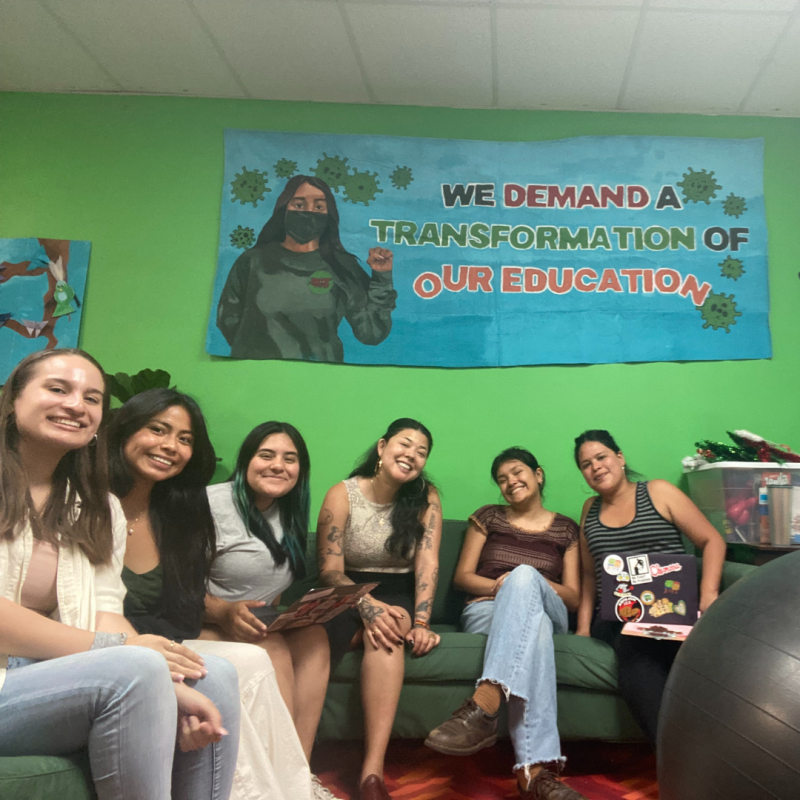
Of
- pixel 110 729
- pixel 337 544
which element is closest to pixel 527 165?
pixel 337 544

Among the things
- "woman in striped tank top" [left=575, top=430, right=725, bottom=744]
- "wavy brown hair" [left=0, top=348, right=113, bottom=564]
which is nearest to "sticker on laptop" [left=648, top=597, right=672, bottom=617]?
"woman in striped tank top" [left=575, top=430, right=725, bottom=744]

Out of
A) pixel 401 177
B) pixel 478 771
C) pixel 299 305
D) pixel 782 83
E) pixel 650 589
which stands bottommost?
pixel 478 771

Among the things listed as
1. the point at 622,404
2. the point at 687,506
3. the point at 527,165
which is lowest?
the point at 687,506

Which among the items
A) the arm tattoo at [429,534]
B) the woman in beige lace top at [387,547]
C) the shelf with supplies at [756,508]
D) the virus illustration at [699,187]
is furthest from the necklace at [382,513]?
the virus illustration at [699,187]

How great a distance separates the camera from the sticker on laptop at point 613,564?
2.02 metres

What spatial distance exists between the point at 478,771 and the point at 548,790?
11.6 inches

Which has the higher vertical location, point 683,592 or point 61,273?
point 61,273

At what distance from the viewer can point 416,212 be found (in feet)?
9.79

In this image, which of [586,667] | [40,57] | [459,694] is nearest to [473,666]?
[459,694]

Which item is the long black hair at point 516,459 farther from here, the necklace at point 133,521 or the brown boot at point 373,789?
the necklace at point 133,521

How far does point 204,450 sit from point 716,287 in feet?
7.36

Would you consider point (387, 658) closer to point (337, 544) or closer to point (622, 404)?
point (337, 544)

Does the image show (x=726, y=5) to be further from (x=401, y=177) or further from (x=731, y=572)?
(x=731, y=572)

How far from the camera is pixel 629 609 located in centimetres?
197
